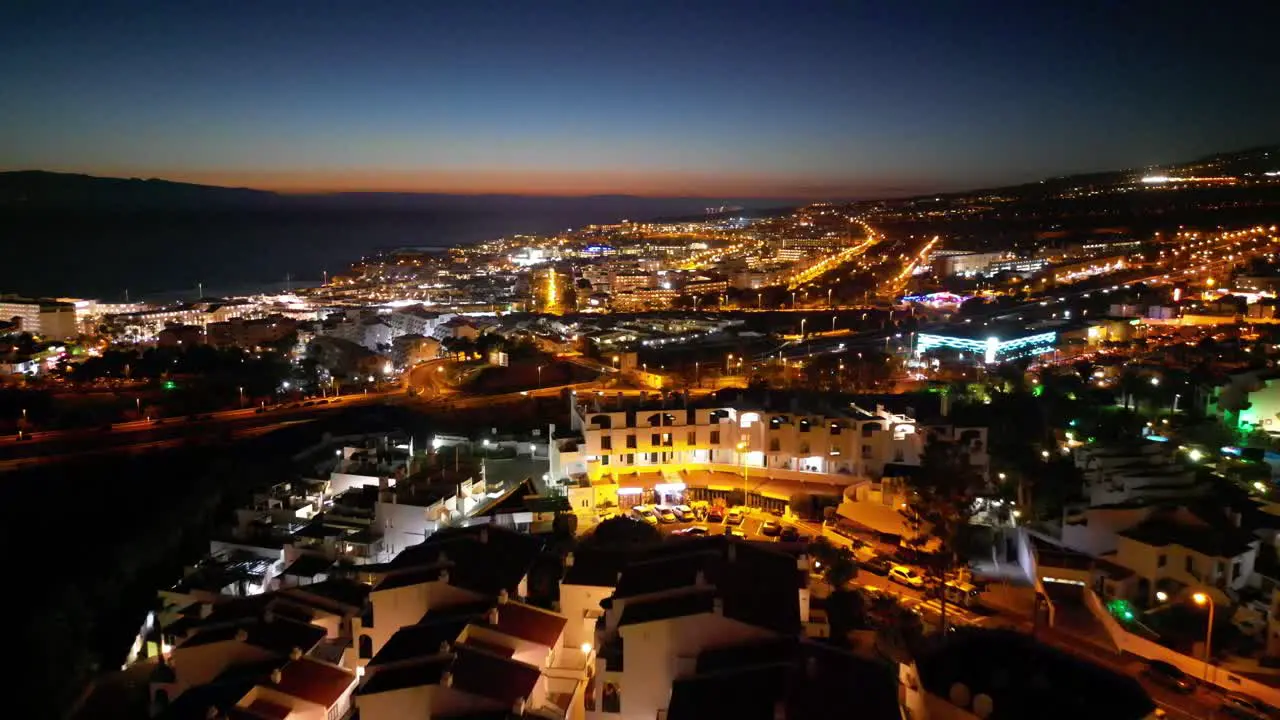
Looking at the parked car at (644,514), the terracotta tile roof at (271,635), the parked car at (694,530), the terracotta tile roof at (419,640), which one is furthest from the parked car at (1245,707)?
the terracotta tile roof at (271,635)

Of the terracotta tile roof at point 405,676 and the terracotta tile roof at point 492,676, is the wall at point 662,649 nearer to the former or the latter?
the terracotta tile roof at point 492,676

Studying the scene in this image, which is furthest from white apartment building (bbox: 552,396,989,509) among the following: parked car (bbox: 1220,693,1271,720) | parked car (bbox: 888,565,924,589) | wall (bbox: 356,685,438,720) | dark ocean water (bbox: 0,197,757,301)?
dark ocean water (bbox: 0,197,757,301)

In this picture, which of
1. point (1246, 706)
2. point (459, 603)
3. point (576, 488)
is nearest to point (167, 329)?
point (576, 488)

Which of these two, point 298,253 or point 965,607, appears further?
point 298,253

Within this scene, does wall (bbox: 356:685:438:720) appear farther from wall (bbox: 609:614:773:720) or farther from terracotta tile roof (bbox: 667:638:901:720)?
terracotta tile roof (bbox: 667:638:901:720)

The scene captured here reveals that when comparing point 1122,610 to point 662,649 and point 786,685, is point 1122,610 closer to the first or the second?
point 786,685

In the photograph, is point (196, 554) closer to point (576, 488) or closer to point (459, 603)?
point (576, 488)
